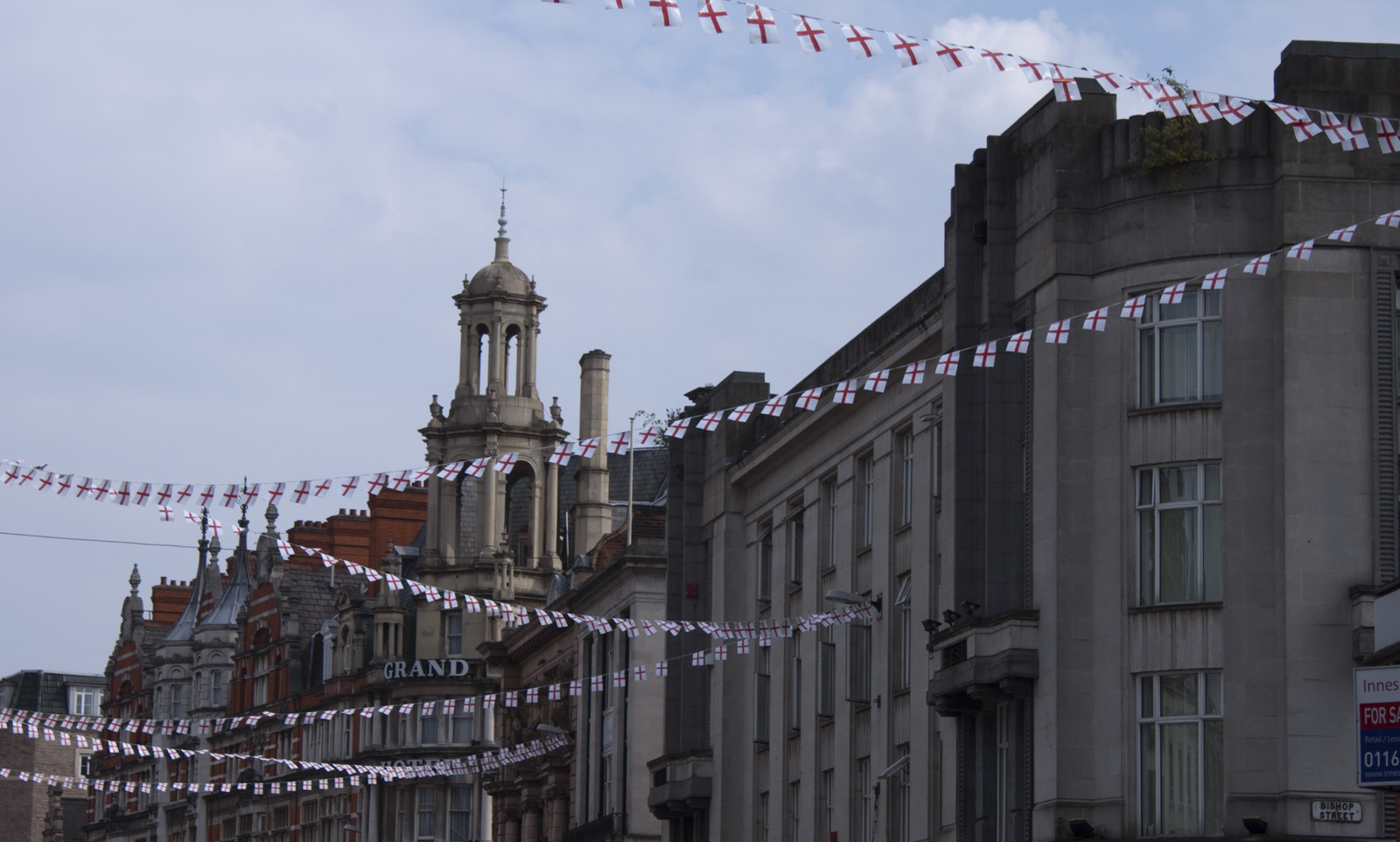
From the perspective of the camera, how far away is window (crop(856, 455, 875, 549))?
4317cm

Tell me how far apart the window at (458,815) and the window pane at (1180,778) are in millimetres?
51572

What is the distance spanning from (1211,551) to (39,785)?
367 ft

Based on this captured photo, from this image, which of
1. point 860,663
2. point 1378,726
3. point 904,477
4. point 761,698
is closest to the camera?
point 1378,726

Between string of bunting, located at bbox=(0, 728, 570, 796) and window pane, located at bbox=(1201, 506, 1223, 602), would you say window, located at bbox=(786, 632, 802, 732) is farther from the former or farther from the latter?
window pane, located at bbox=(1201, 506, 1223, 602)

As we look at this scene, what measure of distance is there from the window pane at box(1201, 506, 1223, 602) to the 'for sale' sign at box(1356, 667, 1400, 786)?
3952 mm

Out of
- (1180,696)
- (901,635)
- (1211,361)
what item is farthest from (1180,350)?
(901,635)

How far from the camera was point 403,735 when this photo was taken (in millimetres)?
84438

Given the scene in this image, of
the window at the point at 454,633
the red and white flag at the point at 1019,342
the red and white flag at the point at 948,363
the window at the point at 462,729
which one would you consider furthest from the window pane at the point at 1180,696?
the window at the point at 454,633

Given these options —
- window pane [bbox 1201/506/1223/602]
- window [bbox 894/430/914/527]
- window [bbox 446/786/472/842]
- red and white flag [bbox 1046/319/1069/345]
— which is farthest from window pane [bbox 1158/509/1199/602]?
window [bbox 446/786/472/842]

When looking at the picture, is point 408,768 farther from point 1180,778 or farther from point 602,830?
point 1180,778

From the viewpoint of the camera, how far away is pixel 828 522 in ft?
150

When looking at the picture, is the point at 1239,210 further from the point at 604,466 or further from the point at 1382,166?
the point at 604,466

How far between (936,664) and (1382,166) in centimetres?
1075

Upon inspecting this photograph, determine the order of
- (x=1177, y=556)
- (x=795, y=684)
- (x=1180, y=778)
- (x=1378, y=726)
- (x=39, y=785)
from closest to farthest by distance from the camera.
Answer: (x=1378, y=726) < (x=1180, y=778) < (x=1177, y=556) < (x=795, y=684) < (x=39, y=785)
